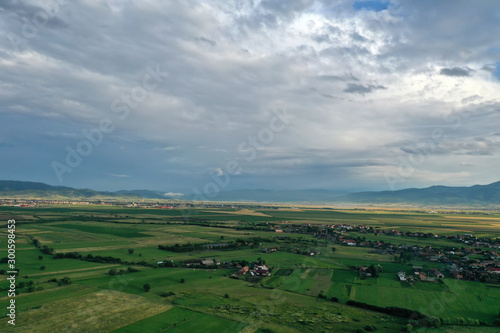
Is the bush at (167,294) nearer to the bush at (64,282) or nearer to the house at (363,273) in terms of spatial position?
the bush at (64,282)

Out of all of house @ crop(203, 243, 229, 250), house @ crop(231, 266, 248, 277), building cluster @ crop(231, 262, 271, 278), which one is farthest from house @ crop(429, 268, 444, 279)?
house @ crop(203, 243, 229, 250)

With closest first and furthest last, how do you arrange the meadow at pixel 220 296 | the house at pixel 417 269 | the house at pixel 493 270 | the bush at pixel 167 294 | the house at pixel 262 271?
the meadow at pixel 220 296
the bush at pixel 167 294
the house at pixel 262 271
the house at pixel 493 270
the house at pixel 417 269

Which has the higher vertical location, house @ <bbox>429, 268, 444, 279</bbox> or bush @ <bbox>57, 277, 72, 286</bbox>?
bush @ <bbox>57, 277, 72, 286</bbox>

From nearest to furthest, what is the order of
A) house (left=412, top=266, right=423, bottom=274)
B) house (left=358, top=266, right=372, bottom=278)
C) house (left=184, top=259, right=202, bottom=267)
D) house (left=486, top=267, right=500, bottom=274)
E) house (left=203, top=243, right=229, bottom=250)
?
house (left=358, top=266, right=372, bottom=278)
house (left=486, top=267, right=500, bottom=274)
house (left=412, top=266, right=423, bottom=274)
house (left=184, top=259, right=202, bottom=267)
house (left=203, top=243, right=229, bottom=250)

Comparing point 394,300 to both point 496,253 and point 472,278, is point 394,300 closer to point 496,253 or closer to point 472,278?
point 472,278

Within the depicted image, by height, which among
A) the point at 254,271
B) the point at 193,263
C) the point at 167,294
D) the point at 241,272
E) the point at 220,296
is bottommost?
the point at 193,263

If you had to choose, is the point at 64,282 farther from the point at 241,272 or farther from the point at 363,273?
the point at 363,273

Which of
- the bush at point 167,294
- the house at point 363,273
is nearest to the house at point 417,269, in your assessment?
the house at point 363,273

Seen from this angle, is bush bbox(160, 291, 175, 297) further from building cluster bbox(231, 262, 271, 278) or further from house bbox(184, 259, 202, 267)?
house bbox(184, 259, 202, 267)

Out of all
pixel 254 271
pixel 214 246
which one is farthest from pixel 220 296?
pixel 214 246

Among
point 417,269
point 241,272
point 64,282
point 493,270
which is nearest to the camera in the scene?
point 64,282

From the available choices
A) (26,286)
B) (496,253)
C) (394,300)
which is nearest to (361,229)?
(496,253)

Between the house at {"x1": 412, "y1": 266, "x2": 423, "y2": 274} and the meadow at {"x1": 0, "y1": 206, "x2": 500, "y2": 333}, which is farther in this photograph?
the house at {"x1": 412, "y1": 266, "x2": 423, "y2": 274}
